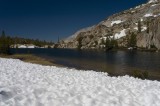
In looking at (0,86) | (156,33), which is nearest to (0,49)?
(0,86)

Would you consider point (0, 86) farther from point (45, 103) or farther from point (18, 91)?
point (45, 103)

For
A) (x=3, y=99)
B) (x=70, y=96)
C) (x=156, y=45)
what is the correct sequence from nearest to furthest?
(x=3, y=99), (x=70, y=96), (x=156, y=45)

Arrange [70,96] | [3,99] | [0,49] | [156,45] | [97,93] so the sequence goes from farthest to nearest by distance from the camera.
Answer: [156,45] → [0,49] → [97,93] → [70,96] → [3,99]

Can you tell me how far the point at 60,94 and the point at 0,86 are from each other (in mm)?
3726

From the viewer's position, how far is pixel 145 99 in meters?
15.9

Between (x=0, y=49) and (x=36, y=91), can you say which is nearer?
(x=36, y=91)

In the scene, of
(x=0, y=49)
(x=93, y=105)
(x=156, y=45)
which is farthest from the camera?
(x=156, y=45)

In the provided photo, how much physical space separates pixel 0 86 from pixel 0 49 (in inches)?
4472

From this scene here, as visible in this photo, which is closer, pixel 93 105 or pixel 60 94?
pixel 93 105

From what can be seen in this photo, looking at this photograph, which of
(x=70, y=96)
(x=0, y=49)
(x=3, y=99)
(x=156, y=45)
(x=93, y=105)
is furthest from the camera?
(x=156, y=45)

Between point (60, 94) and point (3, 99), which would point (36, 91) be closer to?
point (60, 94)

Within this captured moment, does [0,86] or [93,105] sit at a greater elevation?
[0,86]

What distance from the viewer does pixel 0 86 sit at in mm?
15203

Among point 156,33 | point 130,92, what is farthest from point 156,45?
point 130,92
